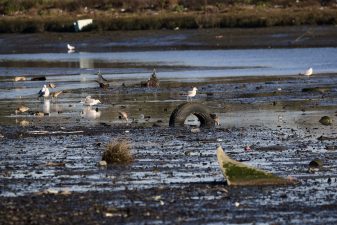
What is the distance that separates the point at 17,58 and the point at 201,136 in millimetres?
27139

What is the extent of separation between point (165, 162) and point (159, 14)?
41293mm

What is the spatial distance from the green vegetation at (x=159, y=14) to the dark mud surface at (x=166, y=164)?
25085 mm

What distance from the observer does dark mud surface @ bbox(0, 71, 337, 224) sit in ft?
42.7

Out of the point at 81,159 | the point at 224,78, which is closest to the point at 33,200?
the point at 81,159

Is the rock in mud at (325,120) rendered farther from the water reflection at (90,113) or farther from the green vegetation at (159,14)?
the green vegetation at (159,14)

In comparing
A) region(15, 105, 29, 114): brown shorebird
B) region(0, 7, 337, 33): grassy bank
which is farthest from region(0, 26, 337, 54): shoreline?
region(15, 105, 29, 114): brown shorebird

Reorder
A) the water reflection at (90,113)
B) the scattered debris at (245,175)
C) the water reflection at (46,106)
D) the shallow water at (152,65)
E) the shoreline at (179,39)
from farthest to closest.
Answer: the shoreline at (179,39) < the shallow water at (152,65) < the water reflection at (46,106) < the water reflection at (90,113) < the scattered debris at (245,175)

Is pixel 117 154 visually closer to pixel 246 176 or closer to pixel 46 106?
pixel 246 176

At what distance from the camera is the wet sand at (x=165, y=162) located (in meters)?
13.0

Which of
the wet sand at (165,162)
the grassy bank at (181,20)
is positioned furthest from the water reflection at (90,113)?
the grassy bank at (181,20)

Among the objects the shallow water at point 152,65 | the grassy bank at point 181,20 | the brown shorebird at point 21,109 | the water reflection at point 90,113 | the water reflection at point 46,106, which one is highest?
the grassy bank at point 181,20

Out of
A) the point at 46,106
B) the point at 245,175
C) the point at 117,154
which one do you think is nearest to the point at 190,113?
the point at 117,154

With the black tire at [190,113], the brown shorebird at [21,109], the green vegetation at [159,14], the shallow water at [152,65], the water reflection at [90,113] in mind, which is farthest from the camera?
the green vegetation at [159,14]

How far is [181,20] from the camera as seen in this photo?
5491 centimetres
